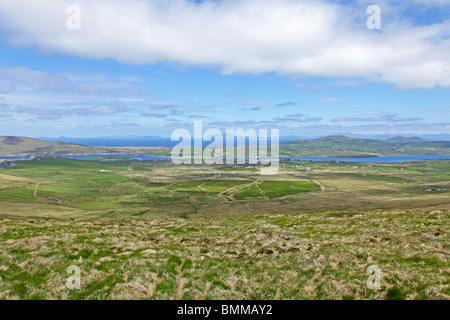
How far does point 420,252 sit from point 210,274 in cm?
2039

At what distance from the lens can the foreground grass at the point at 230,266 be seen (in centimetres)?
1844

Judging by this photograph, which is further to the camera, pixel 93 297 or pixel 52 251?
pixel 52 251

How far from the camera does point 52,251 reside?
26203 mm

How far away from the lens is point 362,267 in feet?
71.9

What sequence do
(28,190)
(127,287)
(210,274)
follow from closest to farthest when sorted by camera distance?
(127,287), (210,274), (28,190)

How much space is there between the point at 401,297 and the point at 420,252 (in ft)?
35.6

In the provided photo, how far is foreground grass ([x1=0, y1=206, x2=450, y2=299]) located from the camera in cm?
1844

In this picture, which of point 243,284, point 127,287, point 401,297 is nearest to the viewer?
point 401,297

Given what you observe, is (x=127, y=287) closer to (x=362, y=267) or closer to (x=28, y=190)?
(x=362, y=267)

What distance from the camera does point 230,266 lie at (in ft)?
77.3
